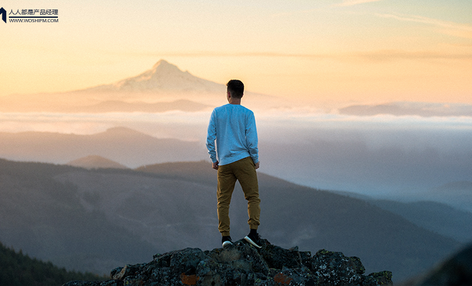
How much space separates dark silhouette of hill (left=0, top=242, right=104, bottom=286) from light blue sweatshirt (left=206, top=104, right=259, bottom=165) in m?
91.4

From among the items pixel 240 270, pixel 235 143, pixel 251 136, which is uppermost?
pixel 251 136

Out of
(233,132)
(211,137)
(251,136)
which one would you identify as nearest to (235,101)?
(233,132)

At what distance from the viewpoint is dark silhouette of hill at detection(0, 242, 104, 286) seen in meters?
89.4

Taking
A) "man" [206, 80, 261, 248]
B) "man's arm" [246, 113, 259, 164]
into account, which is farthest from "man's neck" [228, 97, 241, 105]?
"man's arm" [246, 113, 259, 164]

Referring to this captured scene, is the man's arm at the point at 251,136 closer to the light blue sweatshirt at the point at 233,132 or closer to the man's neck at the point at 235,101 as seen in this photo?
the light blue sweatshirt at the point at 233,132

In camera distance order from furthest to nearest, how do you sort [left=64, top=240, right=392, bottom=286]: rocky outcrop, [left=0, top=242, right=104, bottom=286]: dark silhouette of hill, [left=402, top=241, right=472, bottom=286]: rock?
[left=0, top=242, right=104, bottom=286]: dark silhouette of hill, [left=64, top=240, right=392, bottom=286]: rocky outcrop, [left=402, top=241, right=472, bottom=286]: rock

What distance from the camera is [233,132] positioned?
32.3 ft

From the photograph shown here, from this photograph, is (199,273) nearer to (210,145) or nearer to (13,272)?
(210,145)

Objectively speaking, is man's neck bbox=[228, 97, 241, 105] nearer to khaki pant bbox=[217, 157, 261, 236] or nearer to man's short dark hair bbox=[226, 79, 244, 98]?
man's short dark hair bbox=[226, 79, 244, 98]

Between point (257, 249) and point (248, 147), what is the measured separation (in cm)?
274

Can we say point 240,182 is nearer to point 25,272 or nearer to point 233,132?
point 233,132

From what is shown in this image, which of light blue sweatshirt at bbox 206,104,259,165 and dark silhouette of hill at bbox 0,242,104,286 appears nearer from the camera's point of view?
light blue sweatshirt at bbox 206,104,259,165

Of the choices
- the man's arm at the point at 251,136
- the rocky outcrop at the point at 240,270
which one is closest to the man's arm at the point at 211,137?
the man's arm at the point at 251,136

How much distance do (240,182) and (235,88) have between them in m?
2.17
